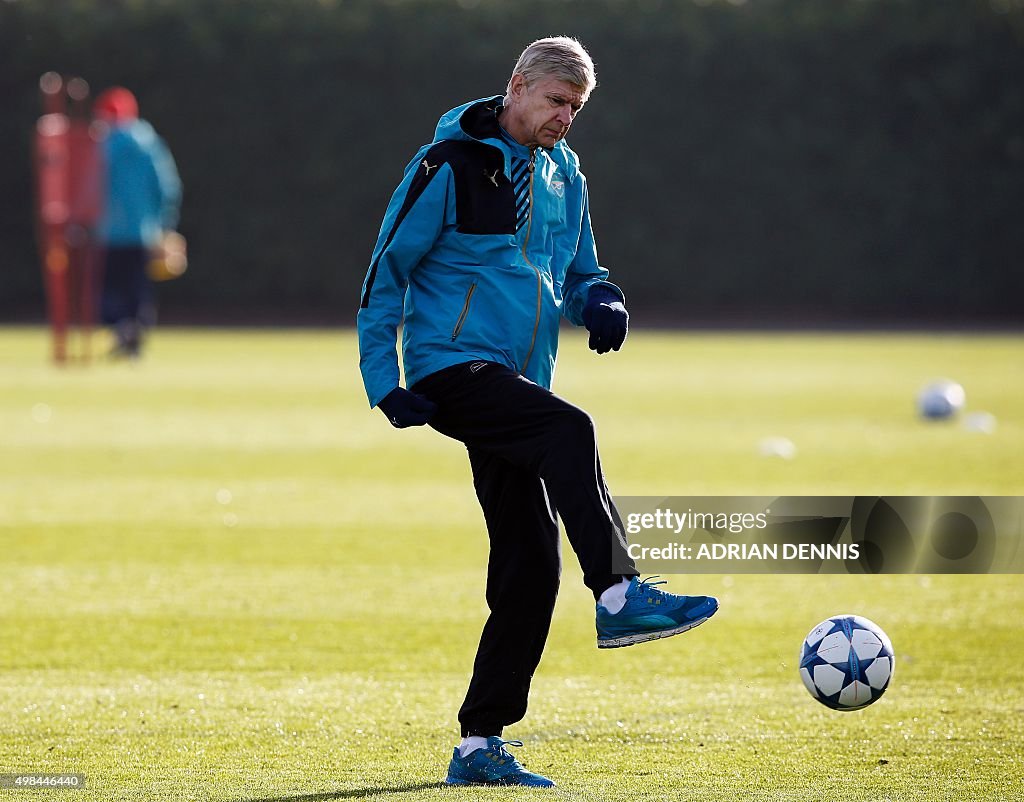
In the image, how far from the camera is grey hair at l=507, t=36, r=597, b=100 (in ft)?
14.9

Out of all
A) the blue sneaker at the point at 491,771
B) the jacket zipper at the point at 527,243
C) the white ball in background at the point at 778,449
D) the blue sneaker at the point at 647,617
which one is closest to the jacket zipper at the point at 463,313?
the jacket zipper at the point at 527,243

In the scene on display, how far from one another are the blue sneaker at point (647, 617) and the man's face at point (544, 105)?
1183 millimetres

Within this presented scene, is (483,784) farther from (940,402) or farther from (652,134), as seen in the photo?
(652,134)

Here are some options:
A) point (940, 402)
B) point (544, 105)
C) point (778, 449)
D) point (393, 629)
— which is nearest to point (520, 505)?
point (544, 105)

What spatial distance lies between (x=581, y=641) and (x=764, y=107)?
2289cm

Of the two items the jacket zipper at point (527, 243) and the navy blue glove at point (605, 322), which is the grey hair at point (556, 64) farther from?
the navy blue glove at point (605, 322)

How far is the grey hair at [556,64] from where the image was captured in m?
4.54

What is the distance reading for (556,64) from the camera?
4.54 meters

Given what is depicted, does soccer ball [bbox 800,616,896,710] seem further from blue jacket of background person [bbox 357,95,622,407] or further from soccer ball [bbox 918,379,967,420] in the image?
soccer ball [bbox 918,379,967,420]

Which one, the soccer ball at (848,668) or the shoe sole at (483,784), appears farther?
the soccer ball at (848,668)

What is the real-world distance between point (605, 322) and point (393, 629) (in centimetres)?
239

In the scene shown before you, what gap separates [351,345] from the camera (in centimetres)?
2367

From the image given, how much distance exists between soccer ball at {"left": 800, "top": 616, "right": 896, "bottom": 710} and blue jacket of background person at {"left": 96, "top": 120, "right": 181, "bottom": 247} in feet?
51.6

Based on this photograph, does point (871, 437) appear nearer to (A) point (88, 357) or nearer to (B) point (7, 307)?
(A) point (88, 357)
